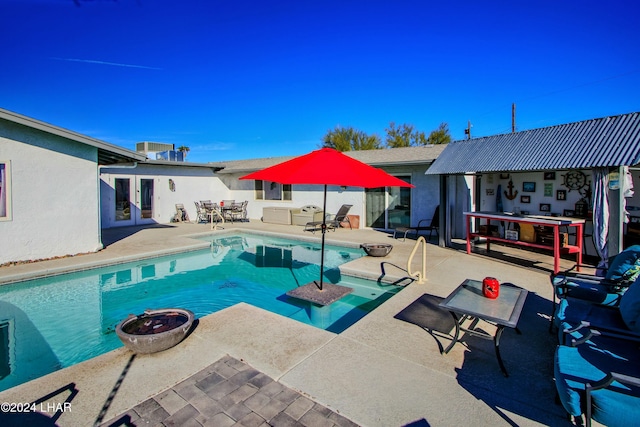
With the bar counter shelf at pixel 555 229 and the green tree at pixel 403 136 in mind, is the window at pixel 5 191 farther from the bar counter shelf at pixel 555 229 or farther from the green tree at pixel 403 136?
the green tree at pixel 403 136

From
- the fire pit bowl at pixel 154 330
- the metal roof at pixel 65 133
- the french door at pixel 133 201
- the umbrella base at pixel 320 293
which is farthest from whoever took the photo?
the french door at pixel 133 201

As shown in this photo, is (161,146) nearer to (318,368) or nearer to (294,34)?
(294,34)

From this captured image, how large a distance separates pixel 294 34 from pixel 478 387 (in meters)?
12.5

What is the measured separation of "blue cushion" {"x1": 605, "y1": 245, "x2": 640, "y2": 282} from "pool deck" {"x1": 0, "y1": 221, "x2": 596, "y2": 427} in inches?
40.2

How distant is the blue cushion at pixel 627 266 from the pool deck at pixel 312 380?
1021mm

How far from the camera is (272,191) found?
55.4 ft

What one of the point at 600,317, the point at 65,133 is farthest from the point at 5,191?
the point at 600,317

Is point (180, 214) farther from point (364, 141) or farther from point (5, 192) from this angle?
point (364, 141)

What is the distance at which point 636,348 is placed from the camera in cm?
275

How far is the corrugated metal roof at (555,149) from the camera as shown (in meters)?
5.86

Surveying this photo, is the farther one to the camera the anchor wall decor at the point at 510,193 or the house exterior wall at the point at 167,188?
the house exterior wall at the point at 167,188

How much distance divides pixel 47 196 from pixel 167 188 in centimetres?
794

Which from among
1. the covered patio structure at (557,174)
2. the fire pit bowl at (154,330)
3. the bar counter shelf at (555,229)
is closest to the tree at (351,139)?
the covered patio structure at (557,174)

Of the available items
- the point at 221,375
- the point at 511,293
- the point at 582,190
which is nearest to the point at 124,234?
the point at 221,375
